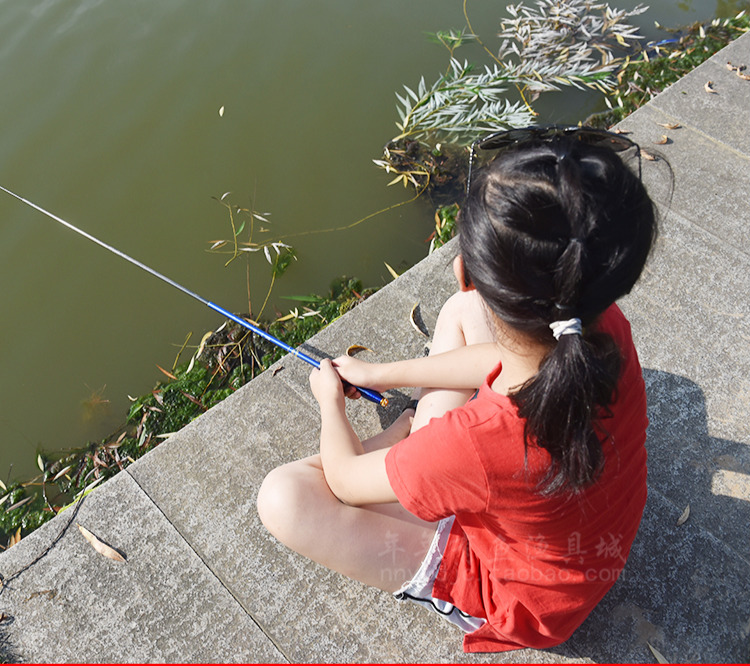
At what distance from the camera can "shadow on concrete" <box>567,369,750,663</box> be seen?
173cm

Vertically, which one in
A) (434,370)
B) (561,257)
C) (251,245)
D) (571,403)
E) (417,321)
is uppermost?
(561,257)

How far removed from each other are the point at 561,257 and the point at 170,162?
3048mm

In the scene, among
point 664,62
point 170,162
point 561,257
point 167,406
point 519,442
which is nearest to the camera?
point 561,257

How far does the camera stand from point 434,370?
72.6 inches

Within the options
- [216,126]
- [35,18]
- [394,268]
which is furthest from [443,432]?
[35,18]

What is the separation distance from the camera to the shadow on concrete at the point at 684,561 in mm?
1729

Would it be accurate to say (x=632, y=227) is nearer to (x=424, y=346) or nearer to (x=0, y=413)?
(x=424, y=346)

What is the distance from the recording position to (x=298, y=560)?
192 centimetres

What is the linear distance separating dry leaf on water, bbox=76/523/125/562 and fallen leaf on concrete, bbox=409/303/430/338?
1.29 metres

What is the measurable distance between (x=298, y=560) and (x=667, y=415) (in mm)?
1328

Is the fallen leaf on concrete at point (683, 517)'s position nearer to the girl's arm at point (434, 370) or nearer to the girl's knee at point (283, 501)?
the girl's arm at point (434, 370)

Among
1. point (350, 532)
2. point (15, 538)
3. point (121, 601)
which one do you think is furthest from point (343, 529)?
point (15, 538)

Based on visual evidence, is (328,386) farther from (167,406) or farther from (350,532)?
(167,406)

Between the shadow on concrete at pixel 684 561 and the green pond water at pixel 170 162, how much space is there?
5.05 feet
